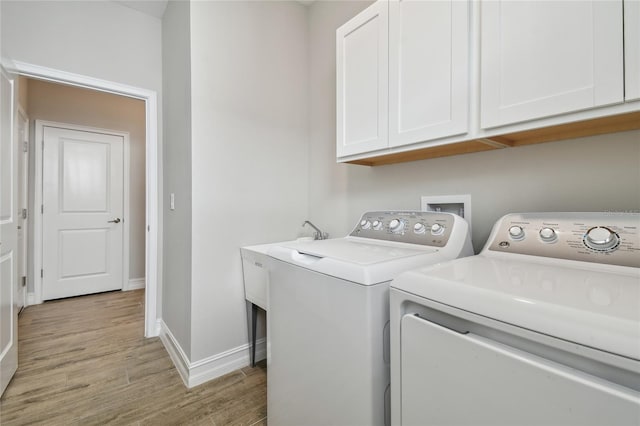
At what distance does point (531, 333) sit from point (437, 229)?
0.67 m

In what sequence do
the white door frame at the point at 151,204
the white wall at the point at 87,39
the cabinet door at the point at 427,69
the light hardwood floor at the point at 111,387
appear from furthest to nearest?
the white door frame at the point at 151,204 → the white wall at the point at 87,39 → the light hardwood floor at the point at 111,387 → the cabinet door at the point at 427,69

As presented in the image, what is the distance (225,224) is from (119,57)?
5.40 feet

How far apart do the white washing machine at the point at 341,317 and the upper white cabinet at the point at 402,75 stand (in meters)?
0.40

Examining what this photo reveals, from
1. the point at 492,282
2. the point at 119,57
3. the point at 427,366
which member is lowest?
the point at 427,366

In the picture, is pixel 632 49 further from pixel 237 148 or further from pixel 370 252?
pixel 237 148

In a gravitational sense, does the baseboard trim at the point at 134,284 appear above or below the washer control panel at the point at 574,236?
below

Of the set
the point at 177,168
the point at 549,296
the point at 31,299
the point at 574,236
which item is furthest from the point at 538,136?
the point at 31,299

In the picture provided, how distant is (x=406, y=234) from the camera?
50.8 inches

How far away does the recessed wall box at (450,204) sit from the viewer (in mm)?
1365

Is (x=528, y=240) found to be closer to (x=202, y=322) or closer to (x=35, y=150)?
(x=202, y=322)

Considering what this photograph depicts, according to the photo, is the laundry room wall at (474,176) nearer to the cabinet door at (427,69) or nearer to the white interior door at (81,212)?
the cabinet door at (427,69)

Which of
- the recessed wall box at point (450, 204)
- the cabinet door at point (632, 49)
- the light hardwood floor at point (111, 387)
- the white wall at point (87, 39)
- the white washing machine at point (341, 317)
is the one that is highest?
the white wall at point (87, 39)

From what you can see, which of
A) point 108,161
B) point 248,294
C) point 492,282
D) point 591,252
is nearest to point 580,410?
point 492,282

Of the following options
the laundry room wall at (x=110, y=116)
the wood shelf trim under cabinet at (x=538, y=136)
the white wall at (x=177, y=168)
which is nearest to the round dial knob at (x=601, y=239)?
the wood shelf trim under cabinet at (x=538, y=136)
